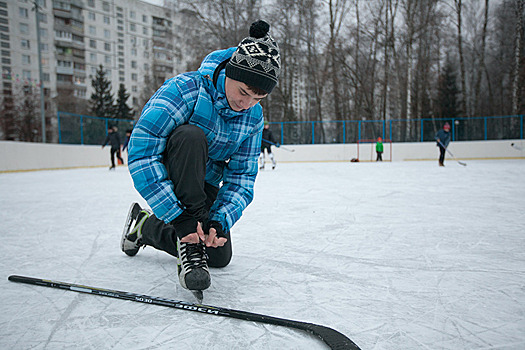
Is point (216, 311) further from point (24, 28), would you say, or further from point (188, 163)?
point (24, 28)

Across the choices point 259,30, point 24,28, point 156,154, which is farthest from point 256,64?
point 24,28

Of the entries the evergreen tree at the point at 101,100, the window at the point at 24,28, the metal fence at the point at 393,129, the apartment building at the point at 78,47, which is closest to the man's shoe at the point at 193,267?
the metal fence at the point at 393,129

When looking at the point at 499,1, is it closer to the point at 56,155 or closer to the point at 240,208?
the point at 56,155

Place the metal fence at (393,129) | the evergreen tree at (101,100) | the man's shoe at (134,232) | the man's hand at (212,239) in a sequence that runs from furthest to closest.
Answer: the evergreen tree at (101,100), the metal fence at (393,129), the man's shoe at (134,232), the man's hand at (212,239)

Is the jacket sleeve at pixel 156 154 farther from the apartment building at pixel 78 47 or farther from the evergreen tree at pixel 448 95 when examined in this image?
the apartment building at pixel 78 47

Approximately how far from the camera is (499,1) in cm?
1936

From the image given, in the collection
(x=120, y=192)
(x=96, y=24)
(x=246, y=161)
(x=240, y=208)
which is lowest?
(x=120, y=192)

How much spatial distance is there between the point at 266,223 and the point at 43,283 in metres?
1.64

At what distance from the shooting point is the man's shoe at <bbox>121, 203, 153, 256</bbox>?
1.89m

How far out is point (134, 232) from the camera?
1.93 meters

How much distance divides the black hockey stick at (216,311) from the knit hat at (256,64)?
2.62 ft

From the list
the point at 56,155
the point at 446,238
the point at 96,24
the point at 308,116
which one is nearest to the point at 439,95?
the point at 308,116

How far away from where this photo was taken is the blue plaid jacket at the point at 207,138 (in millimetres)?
1280

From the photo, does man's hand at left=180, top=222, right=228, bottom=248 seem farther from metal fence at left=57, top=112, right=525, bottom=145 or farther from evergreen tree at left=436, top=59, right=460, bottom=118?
evergreen tree at left=436, top=59, right=460, bottom=118
